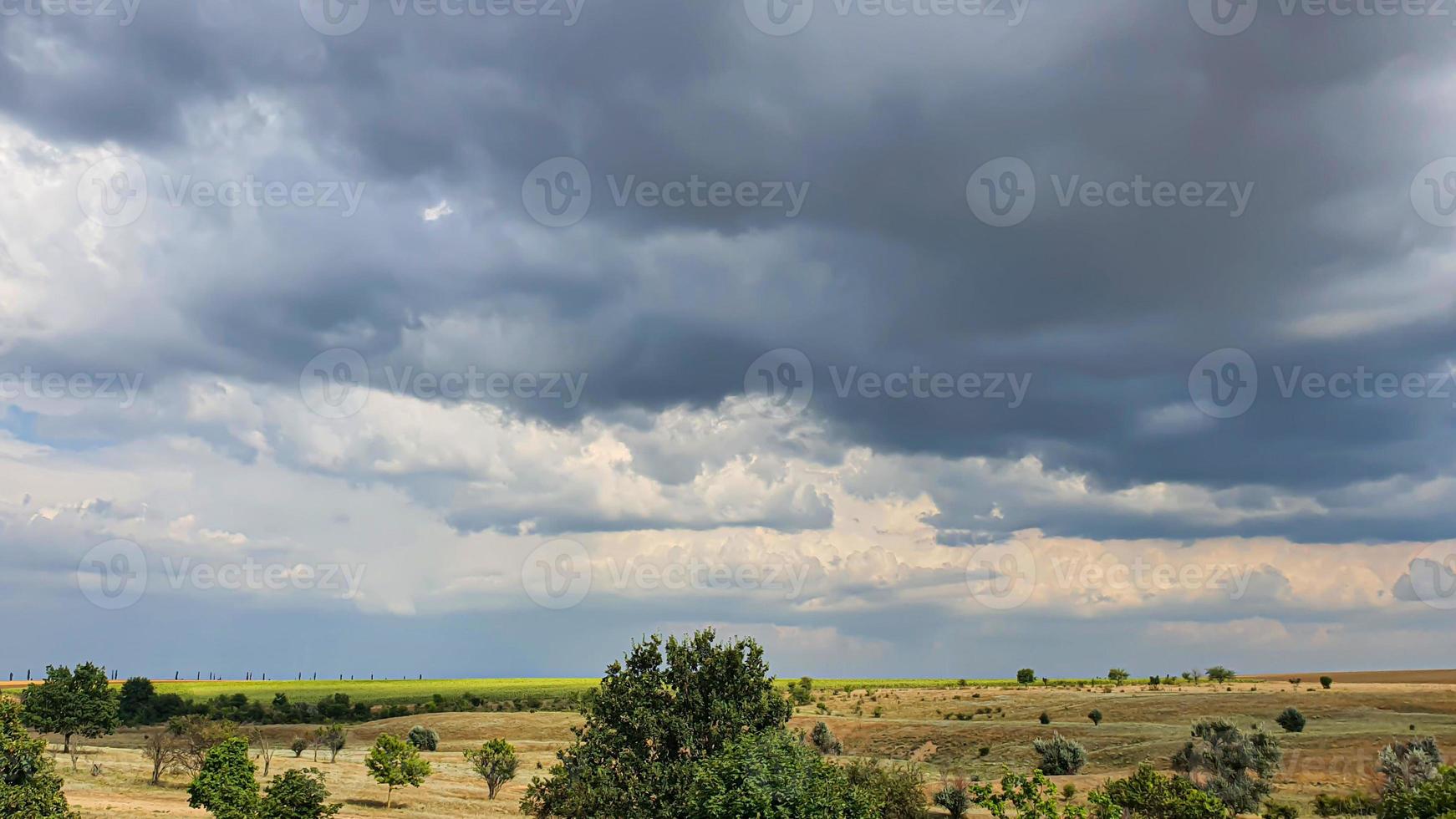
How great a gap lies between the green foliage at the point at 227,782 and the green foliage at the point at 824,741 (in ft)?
209

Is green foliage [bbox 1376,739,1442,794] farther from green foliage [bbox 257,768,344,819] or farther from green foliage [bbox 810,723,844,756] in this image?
green foliage [bbox 257,768,344,819]

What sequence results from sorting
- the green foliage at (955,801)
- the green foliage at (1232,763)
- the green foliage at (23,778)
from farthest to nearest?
the green foliage at (1232,763), the green foliage at (955,801), the green foliage at (23,778)

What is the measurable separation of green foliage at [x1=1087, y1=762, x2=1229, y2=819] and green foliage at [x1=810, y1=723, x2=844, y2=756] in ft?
176

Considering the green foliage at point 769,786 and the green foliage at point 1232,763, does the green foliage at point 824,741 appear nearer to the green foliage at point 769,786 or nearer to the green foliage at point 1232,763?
the green foliage at point 1232,763

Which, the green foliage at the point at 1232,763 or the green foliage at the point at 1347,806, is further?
the green foliage at the point at 1232,763

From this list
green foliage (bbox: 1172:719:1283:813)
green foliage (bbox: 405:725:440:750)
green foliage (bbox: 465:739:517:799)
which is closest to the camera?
green foliage (bbox: 1172:719:1283:813)

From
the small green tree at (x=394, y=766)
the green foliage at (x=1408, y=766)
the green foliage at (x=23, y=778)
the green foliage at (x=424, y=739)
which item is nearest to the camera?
the green foliage at (x=23, y=778)

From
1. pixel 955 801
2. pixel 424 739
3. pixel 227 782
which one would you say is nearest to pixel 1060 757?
pixel 955 801

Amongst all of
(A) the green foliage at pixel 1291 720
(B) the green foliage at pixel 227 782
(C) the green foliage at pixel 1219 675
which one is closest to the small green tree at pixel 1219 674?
(C) the green foliage at pixel 1219 675

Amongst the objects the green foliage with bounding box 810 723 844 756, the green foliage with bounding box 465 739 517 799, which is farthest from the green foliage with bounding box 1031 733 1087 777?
the green foliage with bounding box 465 739 517 799

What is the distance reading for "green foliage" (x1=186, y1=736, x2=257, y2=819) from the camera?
54.8 metres

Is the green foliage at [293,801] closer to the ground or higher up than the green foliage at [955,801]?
higher up

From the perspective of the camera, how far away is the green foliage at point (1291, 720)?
325 ft

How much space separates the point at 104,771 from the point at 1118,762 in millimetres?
96410
